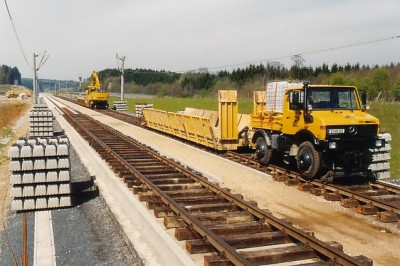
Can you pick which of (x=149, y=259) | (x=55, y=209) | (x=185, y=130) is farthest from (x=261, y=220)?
(x=185, y=130)

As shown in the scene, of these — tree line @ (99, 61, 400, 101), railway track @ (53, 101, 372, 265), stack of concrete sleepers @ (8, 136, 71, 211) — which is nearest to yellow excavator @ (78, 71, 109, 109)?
tree line @ (99, 61, 400, 101)

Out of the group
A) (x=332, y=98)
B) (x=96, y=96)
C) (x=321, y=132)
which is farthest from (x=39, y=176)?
(x=96, y=96)

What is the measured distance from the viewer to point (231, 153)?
55.2 ft

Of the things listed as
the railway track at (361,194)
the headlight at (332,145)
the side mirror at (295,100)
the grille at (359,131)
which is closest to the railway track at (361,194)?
the railway track at (361,194)

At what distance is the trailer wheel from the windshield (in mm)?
2664

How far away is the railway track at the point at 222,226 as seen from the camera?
5.95m

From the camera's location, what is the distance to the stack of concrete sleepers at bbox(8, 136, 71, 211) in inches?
363

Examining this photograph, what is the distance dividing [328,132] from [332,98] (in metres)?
1.52

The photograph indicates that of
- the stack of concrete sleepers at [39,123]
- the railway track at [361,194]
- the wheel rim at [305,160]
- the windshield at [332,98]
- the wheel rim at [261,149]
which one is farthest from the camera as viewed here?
the stack of concrete sleepers at [39,123]

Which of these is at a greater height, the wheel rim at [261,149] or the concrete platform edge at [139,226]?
the wheel rim at [261,149]

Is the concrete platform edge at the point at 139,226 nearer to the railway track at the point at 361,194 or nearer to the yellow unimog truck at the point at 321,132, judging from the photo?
the railway track at the point at 361,194

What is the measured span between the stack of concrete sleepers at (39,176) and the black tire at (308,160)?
6131 millimetres

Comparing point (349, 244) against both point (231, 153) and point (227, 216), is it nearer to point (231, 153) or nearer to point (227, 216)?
point (227, 216)

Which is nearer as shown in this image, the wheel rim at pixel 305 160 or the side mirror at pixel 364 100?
the wheel rim at pixel 305 160
